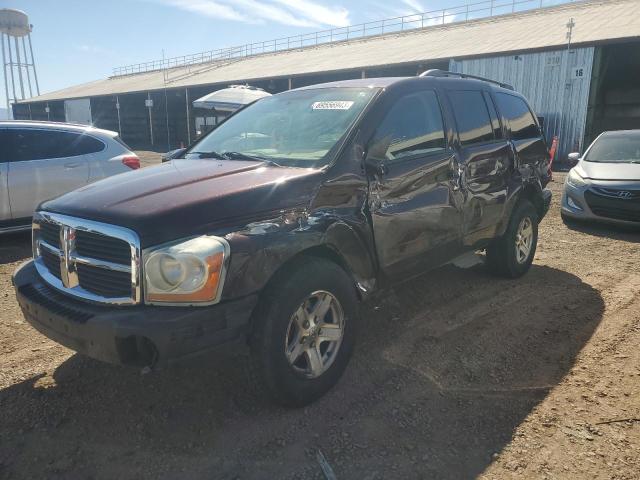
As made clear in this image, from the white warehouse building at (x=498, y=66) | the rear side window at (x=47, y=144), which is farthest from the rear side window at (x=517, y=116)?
the white warehouse building at (x=498, y=66)

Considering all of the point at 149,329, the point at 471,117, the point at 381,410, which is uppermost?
the point at 471,117

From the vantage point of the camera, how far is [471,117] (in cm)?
426

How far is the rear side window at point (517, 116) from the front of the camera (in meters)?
4.86

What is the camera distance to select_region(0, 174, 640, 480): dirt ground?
241cm

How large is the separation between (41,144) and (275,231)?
5209 millimetres

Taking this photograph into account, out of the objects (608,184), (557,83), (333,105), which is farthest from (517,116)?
(557,83)

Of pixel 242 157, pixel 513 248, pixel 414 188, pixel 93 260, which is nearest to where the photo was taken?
pixel 93 260

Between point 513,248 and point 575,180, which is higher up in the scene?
point 575,180

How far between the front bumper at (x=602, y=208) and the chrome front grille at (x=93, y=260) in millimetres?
7124

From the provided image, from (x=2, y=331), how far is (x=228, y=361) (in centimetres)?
195

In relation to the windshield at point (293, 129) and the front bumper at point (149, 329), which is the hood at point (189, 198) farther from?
the front bumper at point (149, 329)

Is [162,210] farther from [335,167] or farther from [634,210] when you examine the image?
[634,210]

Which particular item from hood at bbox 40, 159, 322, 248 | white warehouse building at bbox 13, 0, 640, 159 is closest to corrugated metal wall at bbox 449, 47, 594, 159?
white warehouse building at bbox 13, 0, 640, 159

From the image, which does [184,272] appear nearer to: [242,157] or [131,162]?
[242,157]
